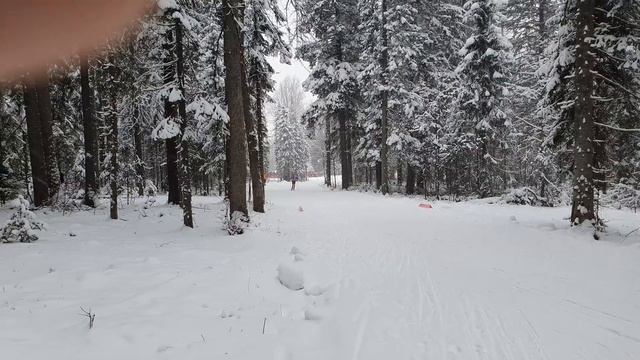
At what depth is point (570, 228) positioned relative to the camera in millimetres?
10672

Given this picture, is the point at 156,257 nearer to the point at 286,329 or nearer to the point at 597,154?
the point at 286,329

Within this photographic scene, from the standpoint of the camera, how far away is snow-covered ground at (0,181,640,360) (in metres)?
4.18

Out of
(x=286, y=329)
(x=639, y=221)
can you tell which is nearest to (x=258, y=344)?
(x=286, y=329)

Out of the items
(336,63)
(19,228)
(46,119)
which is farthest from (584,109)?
(336,63)

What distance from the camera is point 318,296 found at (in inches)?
239

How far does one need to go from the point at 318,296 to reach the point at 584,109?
29.5 ft

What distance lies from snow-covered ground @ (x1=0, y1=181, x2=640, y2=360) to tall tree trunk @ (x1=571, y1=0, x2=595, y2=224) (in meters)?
0.95

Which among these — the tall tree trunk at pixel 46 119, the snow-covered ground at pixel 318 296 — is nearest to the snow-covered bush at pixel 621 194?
the snow-covered ground at pixel 318 296

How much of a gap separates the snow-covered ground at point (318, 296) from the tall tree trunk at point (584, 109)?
0.95m

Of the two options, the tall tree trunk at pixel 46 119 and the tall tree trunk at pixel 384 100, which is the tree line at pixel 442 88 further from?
the tall tree trunk at pixel 46 119

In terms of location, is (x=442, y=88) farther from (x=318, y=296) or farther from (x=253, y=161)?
(x=318, y=296)

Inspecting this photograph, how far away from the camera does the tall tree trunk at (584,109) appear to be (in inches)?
409

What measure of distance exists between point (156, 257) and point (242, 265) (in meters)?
1.70

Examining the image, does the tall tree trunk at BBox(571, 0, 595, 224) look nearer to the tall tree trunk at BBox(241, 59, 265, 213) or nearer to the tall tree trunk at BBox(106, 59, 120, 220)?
the tall tree trunk at BBox(241, 59, 265, 213)
